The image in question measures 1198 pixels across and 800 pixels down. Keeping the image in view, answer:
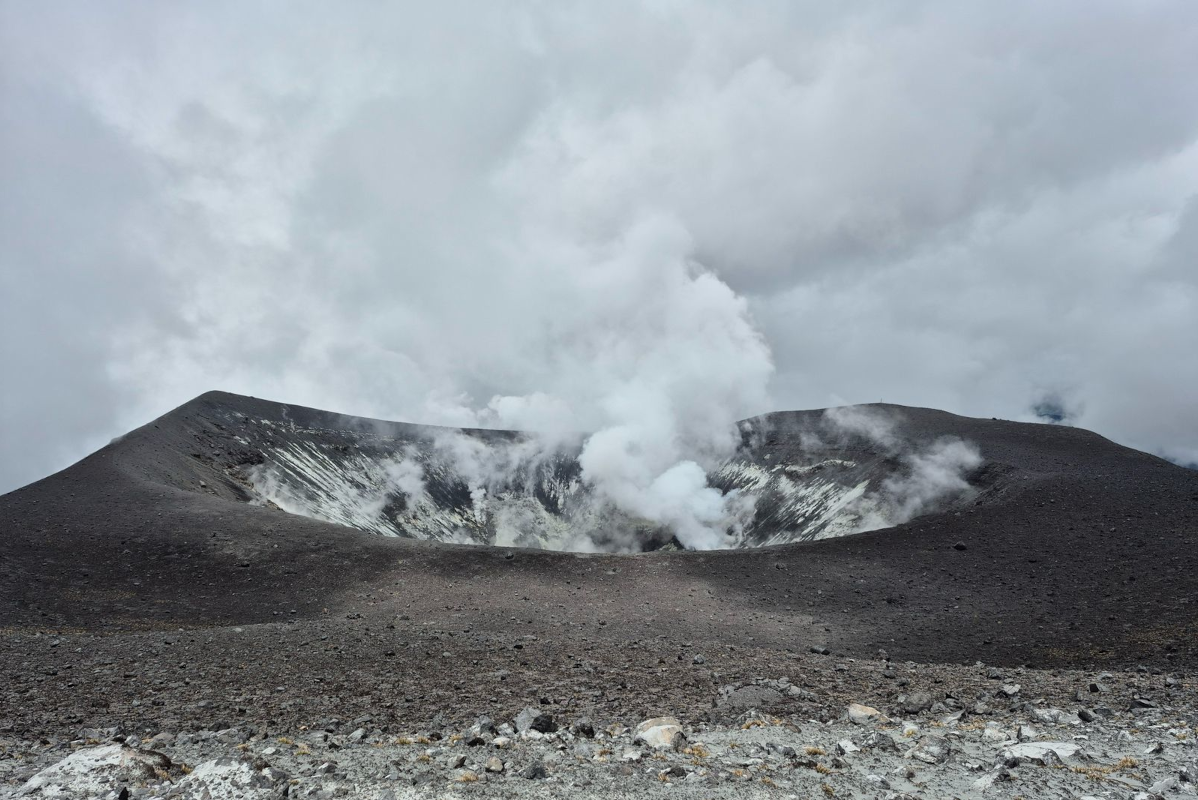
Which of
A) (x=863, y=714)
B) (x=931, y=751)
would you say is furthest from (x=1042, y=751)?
(x=863, y=714)

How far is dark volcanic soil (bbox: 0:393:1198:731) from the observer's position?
33.2ft

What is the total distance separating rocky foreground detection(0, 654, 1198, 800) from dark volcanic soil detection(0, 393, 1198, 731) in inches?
39.1

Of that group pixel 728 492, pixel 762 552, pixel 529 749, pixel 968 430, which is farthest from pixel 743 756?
pixel 728 492

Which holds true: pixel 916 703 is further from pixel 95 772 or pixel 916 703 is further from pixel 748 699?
pixel 95 772

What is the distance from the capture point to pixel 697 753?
22.8 feet

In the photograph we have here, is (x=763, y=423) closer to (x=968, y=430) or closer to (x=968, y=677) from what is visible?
(x=968, y=430)

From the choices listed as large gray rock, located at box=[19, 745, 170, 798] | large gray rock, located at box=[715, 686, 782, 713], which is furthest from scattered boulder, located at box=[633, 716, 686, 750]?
large gray rock, located at box=[19, 745, 170, 798]

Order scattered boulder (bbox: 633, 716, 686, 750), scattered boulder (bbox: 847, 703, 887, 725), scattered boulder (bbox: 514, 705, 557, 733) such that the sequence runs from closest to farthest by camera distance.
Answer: scattered boulder (bbox: 633, 716, 686, 750)
scattered boulder (bbox: 514, 705, 557, 733)
scattered boulder (bbox: 847, 703, 887, 725)

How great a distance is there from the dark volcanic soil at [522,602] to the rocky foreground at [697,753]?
99cm

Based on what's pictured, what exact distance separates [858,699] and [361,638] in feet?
30.8

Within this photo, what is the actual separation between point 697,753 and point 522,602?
550 inches

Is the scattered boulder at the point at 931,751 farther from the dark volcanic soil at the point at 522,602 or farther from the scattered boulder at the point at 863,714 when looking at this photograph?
the dark volcanic soil at the point at 522,602

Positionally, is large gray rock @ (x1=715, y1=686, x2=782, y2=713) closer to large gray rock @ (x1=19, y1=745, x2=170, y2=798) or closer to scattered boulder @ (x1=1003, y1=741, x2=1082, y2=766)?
scattered boulder @ (x1=1003, y1=741, x2=1082, y2=766)

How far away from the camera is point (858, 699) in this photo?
940 cm
